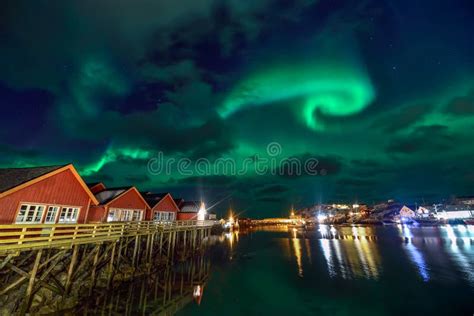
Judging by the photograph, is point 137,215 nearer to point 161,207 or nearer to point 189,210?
point 161,207

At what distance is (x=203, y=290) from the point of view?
1770 cm

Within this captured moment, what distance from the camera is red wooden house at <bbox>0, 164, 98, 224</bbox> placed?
50.9ft

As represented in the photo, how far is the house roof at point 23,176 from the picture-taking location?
15.6m

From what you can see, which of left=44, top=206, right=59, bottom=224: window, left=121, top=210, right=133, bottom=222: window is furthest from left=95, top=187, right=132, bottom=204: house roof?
left=44, top=206, right=59, bottom=224: window

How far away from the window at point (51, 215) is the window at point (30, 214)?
0.52 m

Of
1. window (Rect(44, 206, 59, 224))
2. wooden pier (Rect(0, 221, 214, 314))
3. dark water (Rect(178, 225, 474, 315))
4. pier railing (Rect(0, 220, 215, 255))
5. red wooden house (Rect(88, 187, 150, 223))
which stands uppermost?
red wooden house (Rect(88, 187, 150, 223))

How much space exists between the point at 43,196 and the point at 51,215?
1.82 meters

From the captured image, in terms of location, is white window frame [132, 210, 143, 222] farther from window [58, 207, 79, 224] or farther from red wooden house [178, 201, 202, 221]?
red wooden house [178, 201, 202, 221]

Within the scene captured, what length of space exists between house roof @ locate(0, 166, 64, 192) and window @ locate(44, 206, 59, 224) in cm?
298

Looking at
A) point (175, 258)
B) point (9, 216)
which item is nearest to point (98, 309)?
point (9, 216)

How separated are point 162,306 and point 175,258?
53.3ft

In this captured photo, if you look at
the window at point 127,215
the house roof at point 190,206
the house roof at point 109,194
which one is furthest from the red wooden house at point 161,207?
the house roof at point 190,206

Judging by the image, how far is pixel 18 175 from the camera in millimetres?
17844

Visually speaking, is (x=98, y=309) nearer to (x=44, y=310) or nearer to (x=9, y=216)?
(x=44, y=310)
